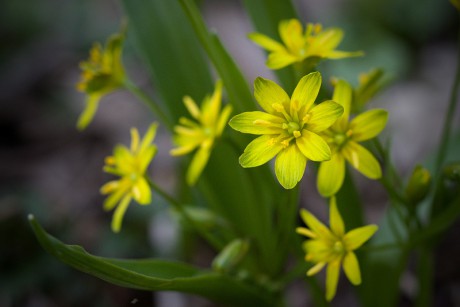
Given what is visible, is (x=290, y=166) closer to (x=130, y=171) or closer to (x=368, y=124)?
(x=368, y=124)

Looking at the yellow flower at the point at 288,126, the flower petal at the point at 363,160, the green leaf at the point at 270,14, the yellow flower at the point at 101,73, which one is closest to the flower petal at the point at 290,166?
the yellow flower at the point at 288,126

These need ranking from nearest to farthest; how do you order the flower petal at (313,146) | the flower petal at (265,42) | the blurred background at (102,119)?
1. the flower petal at (313,146)
2. the flower petal at (265,42)
3. the blurred background at (102,119)

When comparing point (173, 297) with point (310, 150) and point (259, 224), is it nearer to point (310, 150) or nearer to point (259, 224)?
point (259, 224)

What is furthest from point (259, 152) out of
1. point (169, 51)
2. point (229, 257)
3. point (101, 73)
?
point (169, 51)

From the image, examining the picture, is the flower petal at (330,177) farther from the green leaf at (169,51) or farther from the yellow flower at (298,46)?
the green leaf at (169,51)

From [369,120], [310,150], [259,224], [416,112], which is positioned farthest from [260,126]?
[416,112]

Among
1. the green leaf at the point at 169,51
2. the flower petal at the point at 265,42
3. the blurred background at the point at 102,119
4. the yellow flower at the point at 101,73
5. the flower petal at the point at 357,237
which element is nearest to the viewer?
the flower petal at the point at 357,237

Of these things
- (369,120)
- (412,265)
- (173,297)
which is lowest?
(412,265)

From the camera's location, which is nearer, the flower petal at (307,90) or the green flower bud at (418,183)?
the flower petal at (307,90)
